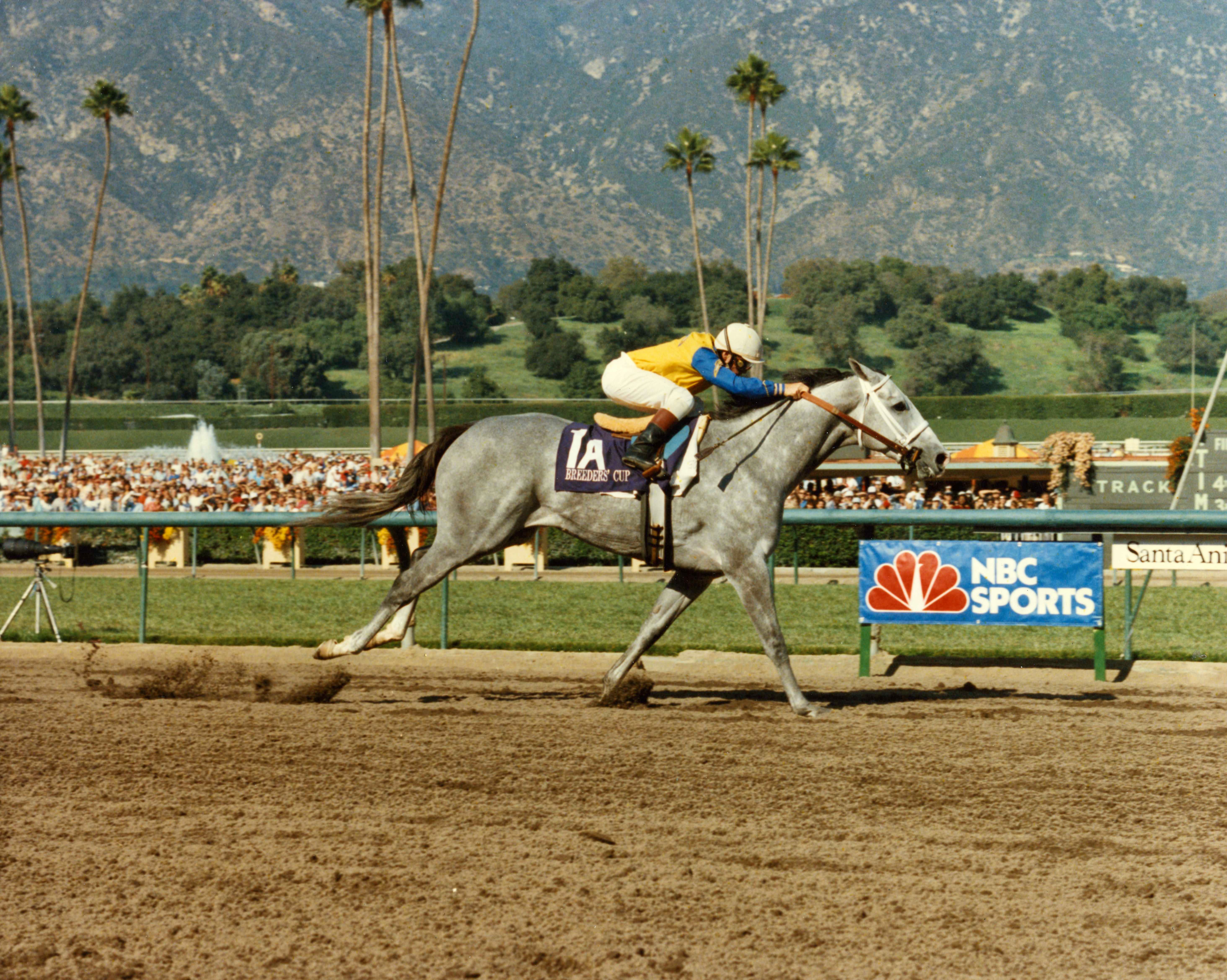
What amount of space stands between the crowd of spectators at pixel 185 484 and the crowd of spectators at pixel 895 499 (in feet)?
25.3

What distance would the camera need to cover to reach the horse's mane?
6984mm

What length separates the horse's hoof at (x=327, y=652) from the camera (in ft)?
23.1

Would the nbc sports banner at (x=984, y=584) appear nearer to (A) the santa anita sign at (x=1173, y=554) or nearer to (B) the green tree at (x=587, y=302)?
(A) the santa anita sign at (x=1173, y=554)

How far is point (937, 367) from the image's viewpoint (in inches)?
4589

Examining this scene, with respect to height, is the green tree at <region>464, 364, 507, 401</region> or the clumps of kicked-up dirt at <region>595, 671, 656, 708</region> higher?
the green tree at <region>464, 364, 507, 401</region>

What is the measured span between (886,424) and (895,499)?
16.3 meters

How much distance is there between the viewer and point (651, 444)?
6.71m

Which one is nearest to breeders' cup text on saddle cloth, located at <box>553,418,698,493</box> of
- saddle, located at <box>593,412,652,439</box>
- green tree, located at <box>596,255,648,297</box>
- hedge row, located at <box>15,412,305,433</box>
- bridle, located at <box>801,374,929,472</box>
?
saddle, located at <box>593,412,652,439</box>

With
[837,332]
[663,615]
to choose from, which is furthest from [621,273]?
[663,615]

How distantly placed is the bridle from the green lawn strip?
9.42 ft

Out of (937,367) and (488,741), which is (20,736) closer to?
(488,741)

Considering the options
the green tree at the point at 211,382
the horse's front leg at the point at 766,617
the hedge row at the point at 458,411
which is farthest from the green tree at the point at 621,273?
the horse's front leg at the point at 766,617

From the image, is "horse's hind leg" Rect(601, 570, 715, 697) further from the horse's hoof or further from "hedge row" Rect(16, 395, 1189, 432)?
"hedge row" Rect(16, 395, 1189, 432)

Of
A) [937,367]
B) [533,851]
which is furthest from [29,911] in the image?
[937,367]
